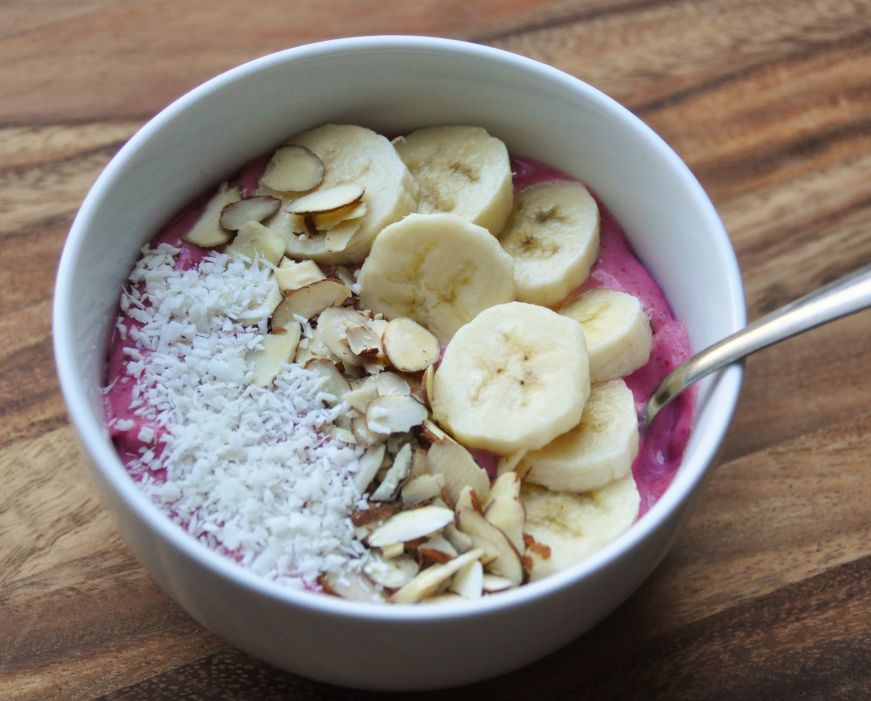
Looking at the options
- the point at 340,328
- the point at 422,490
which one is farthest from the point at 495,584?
the point at 340,328

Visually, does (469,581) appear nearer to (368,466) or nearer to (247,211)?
(368,466)

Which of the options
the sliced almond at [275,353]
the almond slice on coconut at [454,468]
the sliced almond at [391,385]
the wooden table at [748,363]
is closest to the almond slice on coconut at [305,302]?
the sliced almond at [275,353]

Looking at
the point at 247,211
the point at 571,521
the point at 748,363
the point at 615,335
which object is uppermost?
the point at 247,211

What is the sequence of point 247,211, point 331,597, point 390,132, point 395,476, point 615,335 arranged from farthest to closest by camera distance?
point 390,132 → point 247,211 → point 615,335 → point 395,476 → point 331,597

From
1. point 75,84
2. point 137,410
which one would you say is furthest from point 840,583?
point 75,84

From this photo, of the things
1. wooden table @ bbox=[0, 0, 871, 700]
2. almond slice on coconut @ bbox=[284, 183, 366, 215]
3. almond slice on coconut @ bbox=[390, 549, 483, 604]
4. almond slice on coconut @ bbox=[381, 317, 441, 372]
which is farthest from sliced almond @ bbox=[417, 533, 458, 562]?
almond slice on coconut @ bbox=[284, 183, 366, 215]

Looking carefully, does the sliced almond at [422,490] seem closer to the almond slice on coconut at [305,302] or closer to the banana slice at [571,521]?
the banana slice at [571,521]
